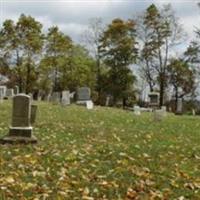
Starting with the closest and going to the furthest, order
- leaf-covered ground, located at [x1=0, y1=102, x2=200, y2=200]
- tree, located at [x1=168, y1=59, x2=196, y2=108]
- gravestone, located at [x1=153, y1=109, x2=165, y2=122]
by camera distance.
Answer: leaf-covered ground, located at [x1=0, y1=102, x2=200, y2=200] < gravestone, located at [x1=153, y1=109, x2=165, y2=122] < tree, located at [x1=168, y1=59, x2=196, y2=108]

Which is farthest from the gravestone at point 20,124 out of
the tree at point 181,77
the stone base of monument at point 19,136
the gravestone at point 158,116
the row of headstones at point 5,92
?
the tree at point 181,77

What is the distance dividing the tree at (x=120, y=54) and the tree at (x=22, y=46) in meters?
7.84

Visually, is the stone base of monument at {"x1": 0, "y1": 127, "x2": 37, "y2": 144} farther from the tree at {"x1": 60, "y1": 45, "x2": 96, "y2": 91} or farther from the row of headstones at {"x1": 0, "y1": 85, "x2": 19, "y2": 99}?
the tree at {"x1": 60, "y1": 45, "x2": 96, "y2": 91}

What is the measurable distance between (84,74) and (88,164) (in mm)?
57888

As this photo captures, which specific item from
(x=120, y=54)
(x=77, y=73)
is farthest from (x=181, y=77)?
(x=77, y=73)

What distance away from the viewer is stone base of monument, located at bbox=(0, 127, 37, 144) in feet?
46.6

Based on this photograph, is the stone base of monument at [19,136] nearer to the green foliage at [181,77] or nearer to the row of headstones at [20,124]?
the row of headstones at [20,124]

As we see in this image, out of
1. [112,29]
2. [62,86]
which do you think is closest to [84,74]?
[62,86]

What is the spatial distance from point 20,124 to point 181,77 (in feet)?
164

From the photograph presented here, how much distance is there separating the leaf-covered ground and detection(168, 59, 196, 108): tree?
1790 inches

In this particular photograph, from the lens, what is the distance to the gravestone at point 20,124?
14.3m

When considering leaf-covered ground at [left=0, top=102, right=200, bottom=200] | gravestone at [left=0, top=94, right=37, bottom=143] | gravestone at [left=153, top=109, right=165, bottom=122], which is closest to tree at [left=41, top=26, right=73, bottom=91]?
gravestone at [left=153, top=109, right=165, bottom=122]

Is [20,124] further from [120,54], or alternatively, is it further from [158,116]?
[120,54]

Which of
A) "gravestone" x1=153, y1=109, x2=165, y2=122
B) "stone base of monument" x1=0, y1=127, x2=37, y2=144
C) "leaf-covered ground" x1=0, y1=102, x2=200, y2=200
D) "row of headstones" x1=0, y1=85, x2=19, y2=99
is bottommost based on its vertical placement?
"leaf-covered ground" x1=0, y1=102, x2=200, y2=200
